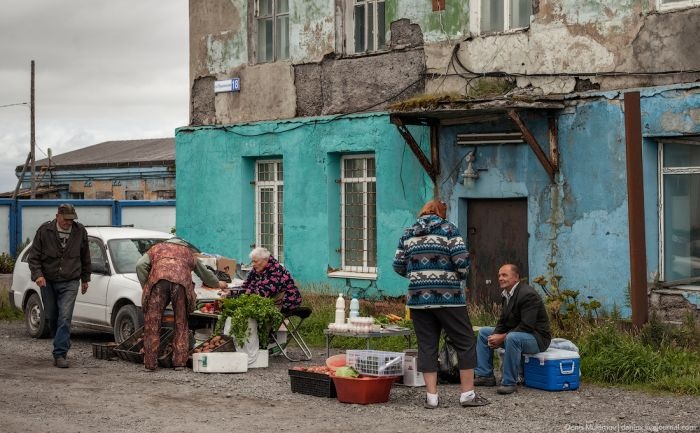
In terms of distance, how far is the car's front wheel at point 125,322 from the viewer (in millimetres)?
14078

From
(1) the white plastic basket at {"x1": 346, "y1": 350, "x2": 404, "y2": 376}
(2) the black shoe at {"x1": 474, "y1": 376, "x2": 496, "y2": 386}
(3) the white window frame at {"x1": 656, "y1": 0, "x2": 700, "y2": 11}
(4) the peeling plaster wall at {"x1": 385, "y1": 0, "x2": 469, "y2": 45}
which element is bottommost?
(2) the black shoe at {"x1": 474, "y1": 376, "x2": 496, "y2": 386}

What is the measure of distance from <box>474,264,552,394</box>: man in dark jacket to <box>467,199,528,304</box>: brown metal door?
4.45 metres

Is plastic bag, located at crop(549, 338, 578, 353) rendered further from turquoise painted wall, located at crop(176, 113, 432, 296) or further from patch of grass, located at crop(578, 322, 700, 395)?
turquoise painted wall, located at crop(176, 113, 432, 296)

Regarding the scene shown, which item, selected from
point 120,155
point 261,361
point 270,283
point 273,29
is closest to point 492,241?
point 270,283

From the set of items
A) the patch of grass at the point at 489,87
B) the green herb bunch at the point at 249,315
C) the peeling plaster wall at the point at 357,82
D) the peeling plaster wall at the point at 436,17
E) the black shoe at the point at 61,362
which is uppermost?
the peeling plaster wall at the point at 436,17

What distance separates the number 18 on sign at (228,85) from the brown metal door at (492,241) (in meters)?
5.31

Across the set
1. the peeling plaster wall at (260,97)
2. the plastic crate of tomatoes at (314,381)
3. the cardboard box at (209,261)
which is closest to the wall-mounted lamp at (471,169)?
the cardboard box at (209,261)

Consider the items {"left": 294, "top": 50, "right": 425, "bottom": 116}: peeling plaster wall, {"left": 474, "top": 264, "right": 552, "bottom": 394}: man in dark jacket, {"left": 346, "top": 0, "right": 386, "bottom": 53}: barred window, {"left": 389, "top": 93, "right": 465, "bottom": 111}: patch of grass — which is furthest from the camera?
{"left": 346, "top": 0, "right": 386, "bottom": 53}: barred window

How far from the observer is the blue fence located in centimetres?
3161

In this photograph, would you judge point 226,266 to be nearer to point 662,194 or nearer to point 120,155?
point 662,194

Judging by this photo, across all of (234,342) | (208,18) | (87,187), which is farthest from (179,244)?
(87,187)

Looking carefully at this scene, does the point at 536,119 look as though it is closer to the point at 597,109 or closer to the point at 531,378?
the point at 597,109

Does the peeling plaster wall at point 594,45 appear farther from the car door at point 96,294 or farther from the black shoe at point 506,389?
the car door at point 96,294

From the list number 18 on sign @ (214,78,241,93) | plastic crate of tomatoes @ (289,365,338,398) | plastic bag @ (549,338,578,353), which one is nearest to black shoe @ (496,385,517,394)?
plastic bag @ (549,338,578,353)
